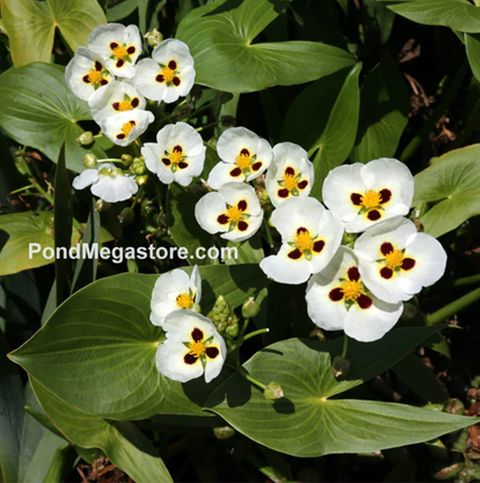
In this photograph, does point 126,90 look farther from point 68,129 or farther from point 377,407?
point 377,407

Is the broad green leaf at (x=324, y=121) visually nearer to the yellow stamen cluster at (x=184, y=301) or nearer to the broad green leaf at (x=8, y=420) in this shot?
the yellow stamen cluster at (x=184, y=301)

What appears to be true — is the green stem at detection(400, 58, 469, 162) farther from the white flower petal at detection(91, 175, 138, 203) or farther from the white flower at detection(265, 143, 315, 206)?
the white flower petal at detection(91, 175, 138, 203)

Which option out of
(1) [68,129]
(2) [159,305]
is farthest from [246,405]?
(1) [68,129]

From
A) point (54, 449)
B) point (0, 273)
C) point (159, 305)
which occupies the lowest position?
point (54, 449)

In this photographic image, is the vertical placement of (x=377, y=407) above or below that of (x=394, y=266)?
below

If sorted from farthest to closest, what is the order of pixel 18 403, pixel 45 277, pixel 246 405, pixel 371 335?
1. pixel 45 277
2. pixel 18 403
3. pixel 246 405
4. pixel 371 335
